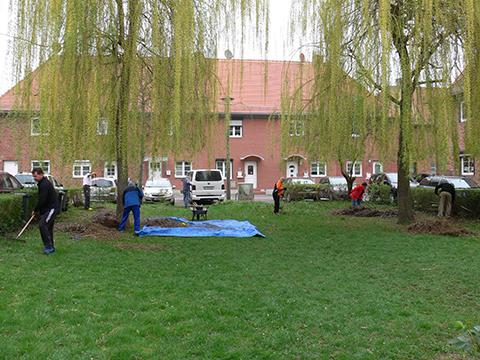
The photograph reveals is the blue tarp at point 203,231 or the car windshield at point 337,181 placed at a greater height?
the car windshield at point 337,181

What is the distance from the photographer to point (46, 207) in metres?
7.60

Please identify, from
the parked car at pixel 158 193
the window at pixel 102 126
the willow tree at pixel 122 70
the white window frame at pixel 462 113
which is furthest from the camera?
the parked car at pixel 158 193

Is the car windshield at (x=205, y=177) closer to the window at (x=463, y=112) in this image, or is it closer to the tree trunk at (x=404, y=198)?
the tree trunk at (x=404, y=198)

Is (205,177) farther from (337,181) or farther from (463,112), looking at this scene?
(463,112)

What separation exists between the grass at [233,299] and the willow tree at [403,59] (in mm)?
2625

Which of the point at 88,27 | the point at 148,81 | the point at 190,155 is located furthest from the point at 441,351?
the point at 88,27

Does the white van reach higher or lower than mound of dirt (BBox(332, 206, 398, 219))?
higher

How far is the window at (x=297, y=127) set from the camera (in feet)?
38.8

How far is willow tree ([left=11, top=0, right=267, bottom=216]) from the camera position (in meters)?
6.83

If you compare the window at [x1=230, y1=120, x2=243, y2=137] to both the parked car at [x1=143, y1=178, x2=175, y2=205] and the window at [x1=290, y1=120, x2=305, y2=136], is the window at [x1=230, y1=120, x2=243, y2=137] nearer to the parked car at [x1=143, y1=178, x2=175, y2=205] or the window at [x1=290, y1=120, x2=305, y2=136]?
the parked car at [x1=143, y1=178, x2=175, y2=205]

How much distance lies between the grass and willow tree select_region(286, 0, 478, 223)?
2.62 m

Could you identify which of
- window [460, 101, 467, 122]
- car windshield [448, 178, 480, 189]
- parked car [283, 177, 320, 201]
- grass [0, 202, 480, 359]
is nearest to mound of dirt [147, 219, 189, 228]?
grass [0, 202, 480, 359]

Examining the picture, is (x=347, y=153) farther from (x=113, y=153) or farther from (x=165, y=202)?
(x=165, y=202)

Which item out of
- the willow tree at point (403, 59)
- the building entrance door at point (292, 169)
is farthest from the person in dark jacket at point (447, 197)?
the building entrance door at point (292, 169)
